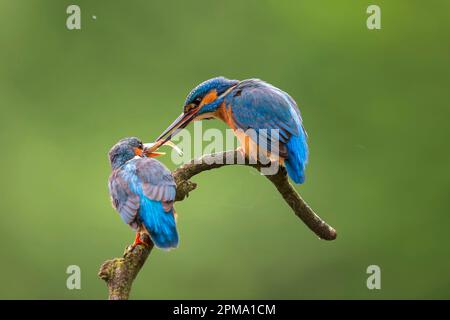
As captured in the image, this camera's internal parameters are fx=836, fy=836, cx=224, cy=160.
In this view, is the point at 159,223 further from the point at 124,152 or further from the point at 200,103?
the point at 200,103

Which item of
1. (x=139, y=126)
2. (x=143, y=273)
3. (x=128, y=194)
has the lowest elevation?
(x=143, y=273)

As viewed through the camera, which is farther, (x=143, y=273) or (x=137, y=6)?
A: (x=137, y=6)

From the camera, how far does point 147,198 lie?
3.09m

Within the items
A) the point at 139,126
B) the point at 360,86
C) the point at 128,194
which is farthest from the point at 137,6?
the point at 128,194

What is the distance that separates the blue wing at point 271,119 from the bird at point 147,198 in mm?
424

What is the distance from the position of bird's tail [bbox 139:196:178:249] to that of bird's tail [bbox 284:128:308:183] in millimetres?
472

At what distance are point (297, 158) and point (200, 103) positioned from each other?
19.0 inches

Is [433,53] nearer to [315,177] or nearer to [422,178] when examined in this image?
[422,178]

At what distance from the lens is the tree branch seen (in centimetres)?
275

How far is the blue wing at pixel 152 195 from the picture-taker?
2980 millimetres

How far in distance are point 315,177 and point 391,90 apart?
1.09 metres

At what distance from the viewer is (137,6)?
23.5 feet

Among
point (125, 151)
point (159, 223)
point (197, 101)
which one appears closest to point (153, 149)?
point (125, 151)

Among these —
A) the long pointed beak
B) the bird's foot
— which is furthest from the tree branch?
the long pointed beak
